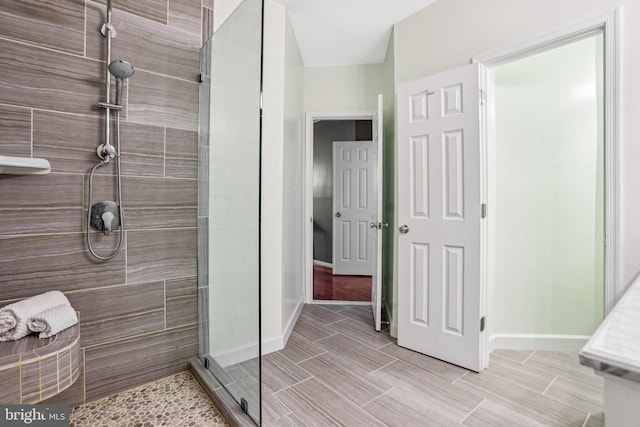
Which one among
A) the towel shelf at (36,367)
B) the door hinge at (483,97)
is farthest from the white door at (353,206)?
the towel shelf at (36,367)

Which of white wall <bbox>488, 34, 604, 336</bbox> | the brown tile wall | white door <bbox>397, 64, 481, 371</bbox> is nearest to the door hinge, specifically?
white door <bbox>397, 64, 481, 371</bbox>

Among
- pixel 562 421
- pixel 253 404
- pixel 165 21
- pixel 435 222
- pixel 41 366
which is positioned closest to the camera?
pixel 41 366

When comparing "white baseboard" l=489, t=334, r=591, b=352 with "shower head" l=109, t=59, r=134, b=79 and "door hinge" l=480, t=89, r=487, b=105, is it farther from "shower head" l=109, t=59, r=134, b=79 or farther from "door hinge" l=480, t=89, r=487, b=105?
"shower head" l=109, t=59, r=134, b=79

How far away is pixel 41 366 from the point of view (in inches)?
43.2

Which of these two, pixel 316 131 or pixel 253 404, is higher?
pixel 316 131

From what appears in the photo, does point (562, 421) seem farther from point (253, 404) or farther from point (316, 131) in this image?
point (316, 131)

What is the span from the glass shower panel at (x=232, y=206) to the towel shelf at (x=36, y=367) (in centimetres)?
67

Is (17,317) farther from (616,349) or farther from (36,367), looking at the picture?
(616,349)

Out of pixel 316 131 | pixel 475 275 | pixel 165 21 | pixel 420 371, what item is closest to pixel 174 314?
pixel 420 371

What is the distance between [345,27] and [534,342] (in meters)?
3.01

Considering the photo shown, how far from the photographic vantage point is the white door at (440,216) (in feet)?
6.65

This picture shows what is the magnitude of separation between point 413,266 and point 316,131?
12.0 feet

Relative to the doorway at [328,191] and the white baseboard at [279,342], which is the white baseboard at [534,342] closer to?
the white baseboard at [279,342]

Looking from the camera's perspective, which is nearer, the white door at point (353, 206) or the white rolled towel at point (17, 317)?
the white rolled towel at point (17, 317)
